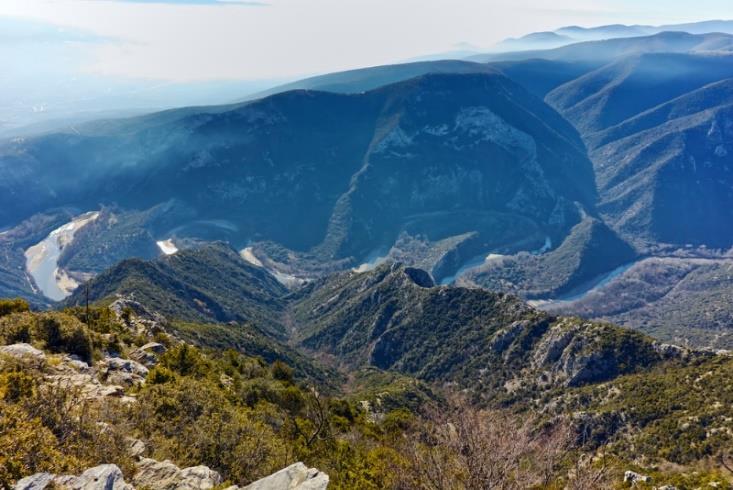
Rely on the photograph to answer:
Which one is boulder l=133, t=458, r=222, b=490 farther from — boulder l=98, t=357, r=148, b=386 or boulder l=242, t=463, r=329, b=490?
boulder l=98, t=357, r=148, b=386

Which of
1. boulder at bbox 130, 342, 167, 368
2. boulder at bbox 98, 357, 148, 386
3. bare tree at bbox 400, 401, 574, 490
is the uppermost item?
bare tree at bbox 400, 401, 574, 490

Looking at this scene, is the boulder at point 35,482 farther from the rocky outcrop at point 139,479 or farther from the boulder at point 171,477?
the boulder at point 171,477

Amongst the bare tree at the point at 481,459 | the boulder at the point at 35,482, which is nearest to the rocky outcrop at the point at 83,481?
the boulder at the point at 35,482

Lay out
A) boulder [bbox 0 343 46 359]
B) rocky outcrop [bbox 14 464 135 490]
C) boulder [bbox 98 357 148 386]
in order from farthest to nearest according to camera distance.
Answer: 1. boulder [bbox 98 357 148 386]
2. boulder [bbox 0 343 46 359]
3. rocky outcrop [bbox 14 464 135 490]

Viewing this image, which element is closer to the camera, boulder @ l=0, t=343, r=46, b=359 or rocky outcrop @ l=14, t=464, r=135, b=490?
rocky outcrop @ l=14, t=464, r=135, b=490

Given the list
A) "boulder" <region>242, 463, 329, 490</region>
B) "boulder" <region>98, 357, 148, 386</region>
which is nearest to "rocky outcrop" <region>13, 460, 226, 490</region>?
"boulder" <region>242, 463, 329, 490</region>

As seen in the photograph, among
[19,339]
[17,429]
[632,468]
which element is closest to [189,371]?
[19,339]

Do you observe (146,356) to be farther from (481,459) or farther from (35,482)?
(481,459)
